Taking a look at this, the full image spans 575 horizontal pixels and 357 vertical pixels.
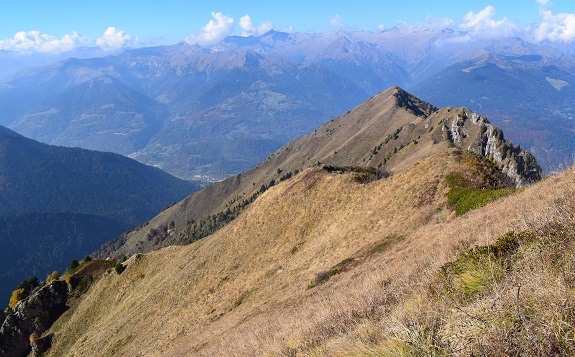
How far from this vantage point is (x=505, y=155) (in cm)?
13175

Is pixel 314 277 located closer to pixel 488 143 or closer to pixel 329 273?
pixel 329 273

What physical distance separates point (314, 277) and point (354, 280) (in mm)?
9927

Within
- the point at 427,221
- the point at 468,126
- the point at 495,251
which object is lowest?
the point at 468,126

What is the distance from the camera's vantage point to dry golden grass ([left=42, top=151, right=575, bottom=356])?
26.7 ft

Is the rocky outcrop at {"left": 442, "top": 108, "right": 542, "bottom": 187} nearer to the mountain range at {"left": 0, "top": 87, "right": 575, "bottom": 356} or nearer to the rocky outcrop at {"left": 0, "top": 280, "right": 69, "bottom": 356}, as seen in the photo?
the mountain range at {"left": 0, "top": 87, "right": 575, "bottom": 356}

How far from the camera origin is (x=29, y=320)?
69125 mm

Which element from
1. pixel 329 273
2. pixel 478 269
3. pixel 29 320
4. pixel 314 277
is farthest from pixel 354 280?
pixel 29 320

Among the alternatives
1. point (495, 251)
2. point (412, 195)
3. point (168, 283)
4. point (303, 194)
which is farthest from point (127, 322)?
point (495, 251)

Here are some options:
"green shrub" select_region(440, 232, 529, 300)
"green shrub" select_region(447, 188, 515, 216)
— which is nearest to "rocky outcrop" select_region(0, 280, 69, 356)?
"green shrub" select_region(447, 188, 515, 216)

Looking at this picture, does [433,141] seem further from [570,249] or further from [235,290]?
[570,249]

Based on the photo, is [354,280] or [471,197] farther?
[471,197]

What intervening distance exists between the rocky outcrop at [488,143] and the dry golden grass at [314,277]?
83857 mm

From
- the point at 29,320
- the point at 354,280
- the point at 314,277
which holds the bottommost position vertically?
the point at 29,320

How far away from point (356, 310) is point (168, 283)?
47.3m
